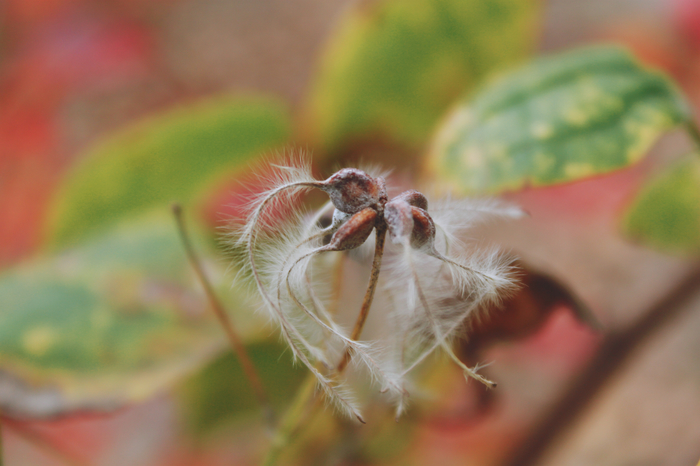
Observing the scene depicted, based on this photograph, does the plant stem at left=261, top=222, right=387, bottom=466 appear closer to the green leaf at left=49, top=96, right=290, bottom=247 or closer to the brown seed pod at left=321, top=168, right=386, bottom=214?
the brown seed pod at left=321, top=168, right=386, bottom=214

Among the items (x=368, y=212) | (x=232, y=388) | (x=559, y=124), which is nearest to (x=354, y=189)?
(x=368, y=212)

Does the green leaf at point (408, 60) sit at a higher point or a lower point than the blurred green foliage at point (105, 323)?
higher

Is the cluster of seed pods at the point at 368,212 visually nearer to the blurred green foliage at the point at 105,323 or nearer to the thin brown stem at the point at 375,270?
the thin brown stem at the point at 375,270

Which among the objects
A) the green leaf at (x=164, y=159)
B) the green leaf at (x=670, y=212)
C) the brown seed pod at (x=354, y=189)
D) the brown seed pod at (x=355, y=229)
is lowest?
the green leaf at (x=670, y=212)

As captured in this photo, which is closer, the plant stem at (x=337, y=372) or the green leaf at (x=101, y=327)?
the plant stem at (x=337, y=372)

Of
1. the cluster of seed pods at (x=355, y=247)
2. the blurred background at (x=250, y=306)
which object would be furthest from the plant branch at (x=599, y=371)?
the cluster of seed pods at (x=355, y=247)

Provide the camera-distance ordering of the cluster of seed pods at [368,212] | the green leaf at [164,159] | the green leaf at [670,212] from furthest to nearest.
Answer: the green leaf at [164,159], the green leaf at [670,212], the cluster of seed pods at [368,212]

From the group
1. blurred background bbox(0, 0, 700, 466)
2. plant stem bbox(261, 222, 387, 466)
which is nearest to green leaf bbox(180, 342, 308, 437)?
blurred background bbox(0, 0, 700, 466)
